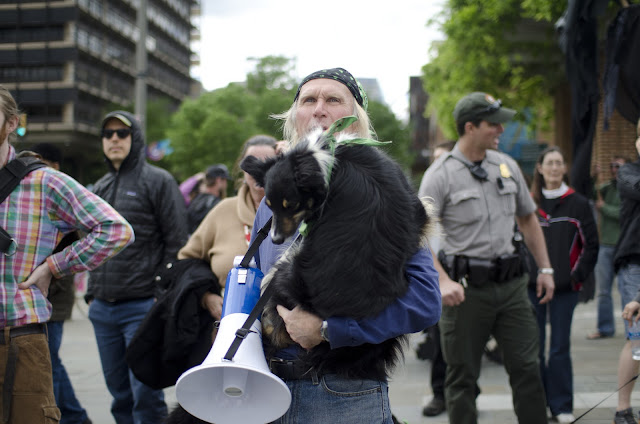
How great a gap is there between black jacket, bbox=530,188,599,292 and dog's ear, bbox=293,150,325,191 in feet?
13.9

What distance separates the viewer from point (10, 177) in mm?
2873

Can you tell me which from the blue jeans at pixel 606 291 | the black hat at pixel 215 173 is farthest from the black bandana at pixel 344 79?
the blue jeans at pixel 606 291

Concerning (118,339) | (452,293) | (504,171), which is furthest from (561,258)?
(118,339)

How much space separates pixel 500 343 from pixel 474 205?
946 millimetres

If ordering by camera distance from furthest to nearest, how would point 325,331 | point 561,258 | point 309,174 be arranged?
point 561,258 < point 325,331 < point 309,174

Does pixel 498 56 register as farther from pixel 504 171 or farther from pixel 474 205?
pixel 474 205

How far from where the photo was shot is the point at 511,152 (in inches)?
870

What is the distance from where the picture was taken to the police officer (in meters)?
4.25

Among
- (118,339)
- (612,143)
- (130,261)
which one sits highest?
(612,143)

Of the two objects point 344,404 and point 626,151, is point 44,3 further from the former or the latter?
point 344,404

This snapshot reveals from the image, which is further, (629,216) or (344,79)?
(629,216)

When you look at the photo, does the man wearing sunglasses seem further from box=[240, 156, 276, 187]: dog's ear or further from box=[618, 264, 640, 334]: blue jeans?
box=[618, 264, 640, 334]: blue jeans

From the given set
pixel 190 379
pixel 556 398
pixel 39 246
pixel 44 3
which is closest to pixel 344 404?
pixel 190 379

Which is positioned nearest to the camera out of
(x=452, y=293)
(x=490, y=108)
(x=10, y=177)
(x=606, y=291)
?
(x=10, y=177)
